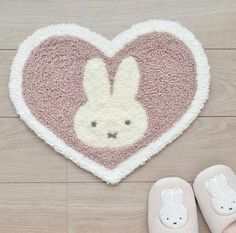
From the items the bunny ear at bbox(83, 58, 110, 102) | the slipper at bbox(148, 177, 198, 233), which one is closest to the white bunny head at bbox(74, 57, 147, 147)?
the bunny ear at bbox(83, 58, 110, 102)

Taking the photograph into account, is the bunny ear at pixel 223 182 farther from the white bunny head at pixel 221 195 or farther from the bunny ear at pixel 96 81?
the bunny ear at pixel 96 81

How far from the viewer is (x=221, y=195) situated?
3.79 ft

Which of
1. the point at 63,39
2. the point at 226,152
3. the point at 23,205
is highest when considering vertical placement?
the point at 63,39

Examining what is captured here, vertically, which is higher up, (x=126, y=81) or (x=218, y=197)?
(x=126, y=81)

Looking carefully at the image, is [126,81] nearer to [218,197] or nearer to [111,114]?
[111,114]

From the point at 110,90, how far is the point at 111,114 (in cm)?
5

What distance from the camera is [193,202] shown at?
117 centimetres

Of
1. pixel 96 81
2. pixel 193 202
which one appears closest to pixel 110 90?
pixel 96 81

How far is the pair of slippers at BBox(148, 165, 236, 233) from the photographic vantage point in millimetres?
1151

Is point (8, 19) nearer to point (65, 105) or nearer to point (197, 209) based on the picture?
point (65, 105)

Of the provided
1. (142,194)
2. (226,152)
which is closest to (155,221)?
(142,194)

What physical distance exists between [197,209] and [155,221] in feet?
0.33

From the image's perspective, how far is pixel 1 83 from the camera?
119 centimetres

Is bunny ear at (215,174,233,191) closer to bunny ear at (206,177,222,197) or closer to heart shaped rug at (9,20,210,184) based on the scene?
bunny ear at (206,177,222,197)
